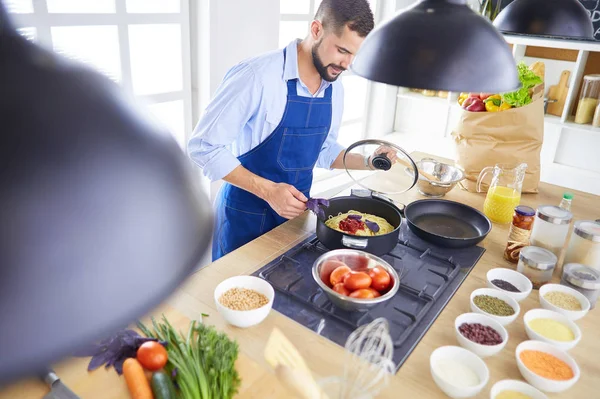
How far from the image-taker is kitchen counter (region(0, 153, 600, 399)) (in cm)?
103

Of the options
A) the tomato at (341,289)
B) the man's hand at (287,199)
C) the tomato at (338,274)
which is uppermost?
the man's hand at (287,199)

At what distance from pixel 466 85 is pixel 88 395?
3.37ft

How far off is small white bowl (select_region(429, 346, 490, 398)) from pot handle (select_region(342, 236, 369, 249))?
42 centimetres

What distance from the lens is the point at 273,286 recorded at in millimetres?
1387

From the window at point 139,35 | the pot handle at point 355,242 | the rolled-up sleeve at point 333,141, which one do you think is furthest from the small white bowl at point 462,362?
the window at point 139,35

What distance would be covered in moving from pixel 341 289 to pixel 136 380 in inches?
22.5

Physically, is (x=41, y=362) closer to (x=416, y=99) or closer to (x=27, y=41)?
(x=27, y=41)

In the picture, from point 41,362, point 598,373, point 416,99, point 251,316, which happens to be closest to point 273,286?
point 251,316

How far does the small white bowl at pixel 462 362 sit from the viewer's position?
1024mm

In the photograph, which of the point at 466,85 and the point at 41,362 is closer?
the point at 41,362

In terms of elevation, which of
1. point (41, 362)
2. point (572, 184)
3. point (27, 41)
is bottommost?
point (572, 184)

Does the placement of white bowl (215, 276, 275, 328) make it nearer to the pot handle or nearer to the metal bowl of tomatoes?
the metal bowl of tomatoes

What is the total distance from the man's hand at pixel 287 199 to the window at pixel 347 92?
184 centimetres

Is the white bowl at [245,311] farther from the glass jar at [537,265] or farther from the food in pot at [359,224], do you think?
the glass jar at [537,265]
